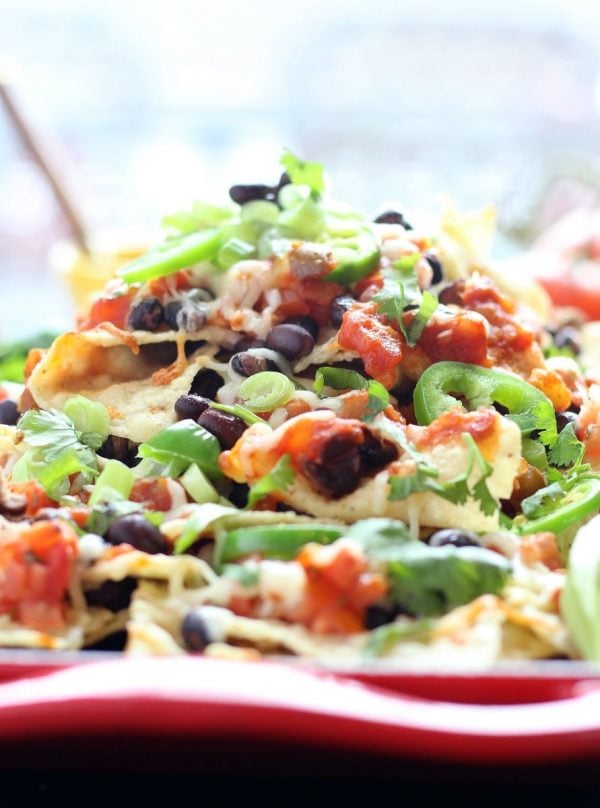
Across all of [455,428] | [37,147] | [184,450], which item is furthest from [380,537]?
[37,147]

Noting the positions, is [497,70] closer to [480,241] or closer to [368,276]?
[480,241]

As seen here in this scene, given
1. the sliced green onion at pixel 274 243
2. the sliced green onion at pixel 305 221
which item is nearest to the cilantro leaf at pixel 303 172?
the sliced green onion at pixel 305 221

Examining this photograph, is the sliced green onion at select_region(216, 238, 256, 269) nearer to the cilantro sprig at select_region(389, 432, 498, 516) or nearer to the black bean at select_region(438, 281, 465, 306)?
the black bean at select_region(438, 281, 465, 306)

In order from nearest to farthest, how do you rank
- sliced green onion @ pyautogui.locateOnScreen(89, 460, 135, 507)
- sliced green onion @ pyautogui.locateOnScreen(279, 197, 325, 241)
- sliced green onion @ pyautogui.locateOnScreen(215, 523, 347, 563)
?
sliced green onion @ pyautogui.locateOnScreen(215, 523, 347, 563), sliced green onion @ pyautogui.locateOnScreen(89, 460, 135, 507), sliced green onion @ pyautogui.locateOnScreen(279, 197, 325, 241)

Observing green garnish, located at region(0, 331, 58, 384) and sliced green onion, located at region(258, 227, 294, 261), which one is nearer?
sliced green onion, located at region(258, 227, 294, 261)

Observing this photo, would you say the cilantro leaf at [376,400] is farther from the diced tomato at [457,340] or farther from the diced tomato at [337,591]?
the diced tomato at [337,591]

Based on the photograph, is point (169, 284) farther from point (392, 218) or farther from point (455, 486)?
point (455, 486)

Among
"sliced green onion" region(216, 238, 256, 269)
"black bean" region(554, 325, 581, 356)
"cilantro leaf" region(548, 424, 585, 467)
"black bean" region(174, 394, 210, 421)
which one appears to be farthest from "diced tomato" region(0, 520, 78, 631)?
"black bean" region(554, 325, 581, 356)

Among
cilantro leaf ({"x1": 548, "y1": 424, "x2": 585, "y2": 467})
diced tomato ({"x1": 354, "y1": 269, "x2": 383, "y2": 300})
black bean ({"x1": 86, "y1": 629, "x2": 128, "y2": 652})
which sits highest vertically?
diced tomato ({"x1": 354, "y1": 269, "x2": 383, "y2": 300})
